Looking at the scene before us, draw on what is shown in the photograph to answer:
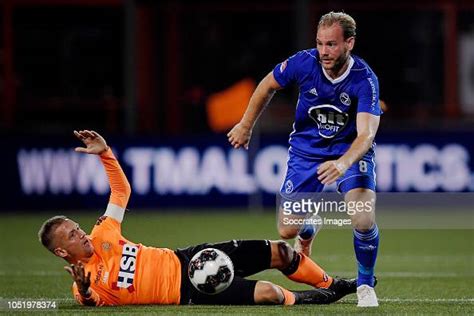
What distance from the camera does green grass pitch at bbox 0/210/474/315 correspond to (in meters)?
8.21

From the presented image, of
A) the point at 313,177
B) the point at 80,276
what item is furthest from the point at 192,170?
the point at 80,276

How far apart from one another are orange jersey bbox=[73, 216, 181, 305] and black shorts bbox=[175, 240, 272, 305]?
0.21ft

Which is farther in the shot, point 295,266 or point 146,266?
point 295,266

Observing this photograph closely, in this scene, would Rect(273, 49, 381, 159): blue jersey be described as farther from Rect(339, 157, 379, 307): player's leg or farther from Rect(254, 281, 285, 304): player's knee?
Rect(254, 281, 285, 304): player's knee

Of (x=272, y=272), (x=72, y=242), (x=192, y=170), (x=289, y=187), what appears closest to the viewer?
(x=72, y=242)

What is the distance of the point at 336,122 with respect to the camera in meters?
8.63

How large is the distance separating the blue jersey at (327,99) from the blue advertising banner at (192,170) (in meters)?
8.47

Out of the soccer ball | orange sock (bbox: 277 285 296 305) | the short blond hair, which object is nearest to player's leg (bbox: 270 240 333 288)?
orange sock (bbox: 277 285 296 305)

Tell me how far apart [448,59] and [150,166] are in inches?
302

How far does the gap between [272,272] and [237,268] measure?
2777 mm

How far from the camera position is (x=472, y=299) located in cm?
880

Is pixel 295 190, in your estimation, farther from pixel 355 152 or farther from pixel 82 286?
pixel 82 286

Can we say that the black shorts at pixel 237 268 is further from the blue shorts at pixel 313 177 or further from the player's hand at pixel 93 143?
the player's hand at pixel 93 143

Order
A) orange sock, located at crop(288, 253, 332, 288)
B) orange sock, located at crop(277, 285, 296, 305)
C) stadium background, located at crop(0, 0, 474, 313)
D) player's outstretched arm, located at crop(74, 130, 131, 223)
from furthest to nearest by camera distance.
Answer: stadium background, located at crop(0, 0, 474, 313), orange sock, located at crop(288, 253, 332, 288), player's outstretched arm, located at crop(74, 130, 131, 223), orange sock, located at crop(277, 285, 296, 305)
